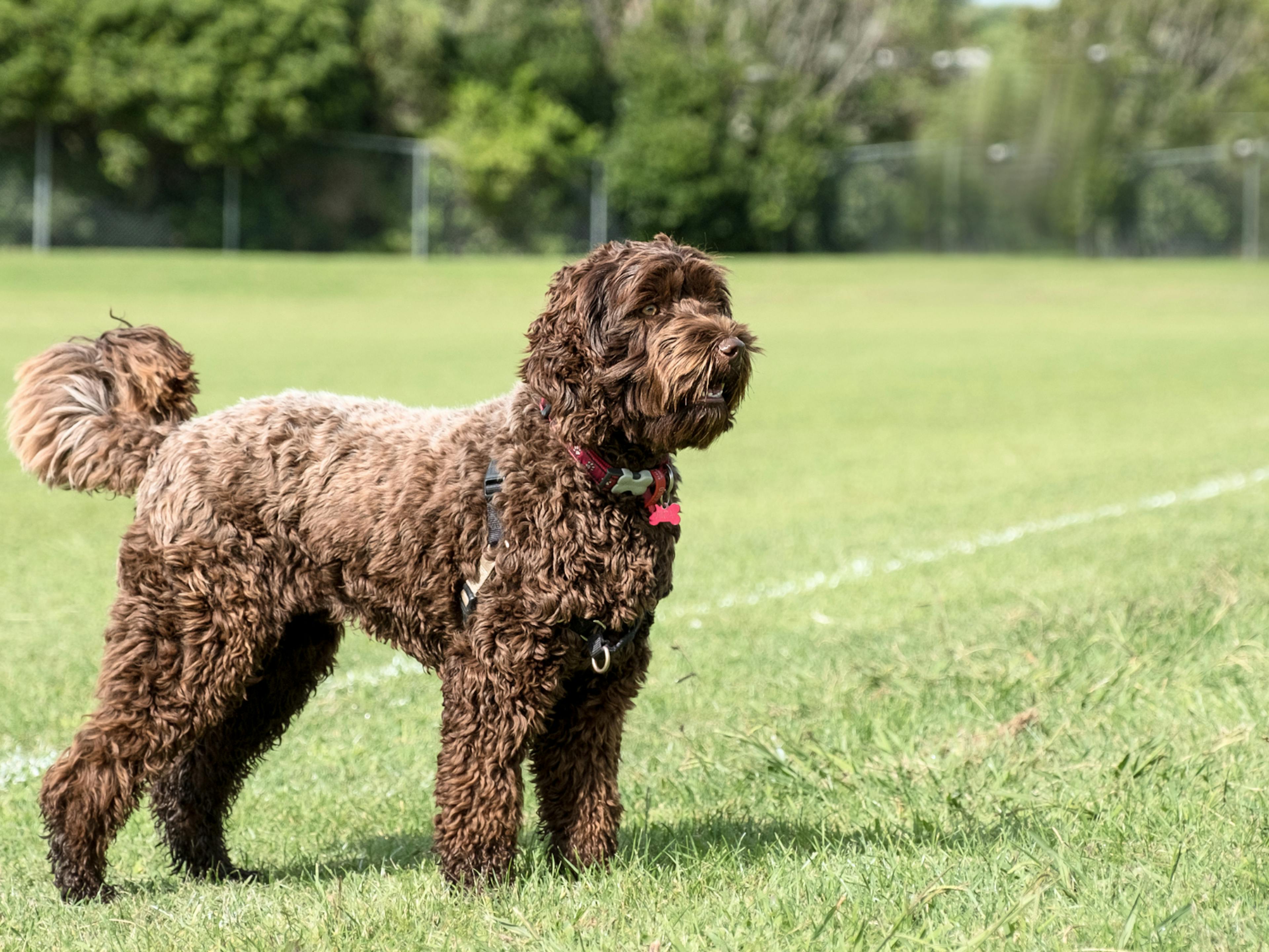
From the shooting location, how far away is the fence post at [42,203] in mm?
37531

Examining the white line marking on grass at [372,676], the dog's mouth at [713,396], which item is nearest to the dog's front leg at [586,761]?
the dog's mouth at [713,396]

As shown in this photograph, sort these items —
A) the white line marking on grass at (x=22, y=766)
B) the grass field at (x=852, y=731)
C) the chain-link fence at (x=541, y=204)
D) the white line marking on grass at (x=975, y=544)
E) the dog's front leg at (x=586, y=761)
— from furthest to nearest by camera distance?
the chain-link fence at (x=541, y=204) < the white line marking on grass at (x=975, y=544) < the white line marking on grass at (x=22, y=766) < the dog's front leg at (x=586, y=761) < the grass field at (x=852, y=731)

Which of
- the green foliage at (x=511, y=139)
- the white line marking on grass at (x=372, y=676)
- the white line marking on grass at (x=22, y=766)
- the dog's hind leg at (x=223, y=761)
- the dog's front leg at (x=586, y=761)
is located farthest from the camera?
the green foliage at (x=511, y=139)

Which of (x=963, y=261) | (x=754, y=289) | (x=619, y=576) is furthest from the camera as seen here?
(x=963, y=261)

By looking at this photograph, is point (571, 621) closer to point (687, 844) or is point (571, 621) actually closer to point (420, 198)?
point (687, 844)

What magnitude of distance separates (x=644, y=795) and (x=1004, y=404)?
545 inches

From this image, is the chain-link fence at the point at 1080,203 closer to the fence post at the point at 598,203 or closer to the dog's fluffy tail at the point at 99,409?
the fence post at the point at 598,203

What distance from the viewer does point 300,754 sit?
19.7 feet

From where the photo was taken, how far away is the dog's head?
389 cm

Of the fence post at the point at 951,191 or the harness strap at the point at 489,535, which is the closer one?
the harness strap at the point at 489,535

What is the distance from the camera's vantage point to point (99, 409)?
467 centimetres

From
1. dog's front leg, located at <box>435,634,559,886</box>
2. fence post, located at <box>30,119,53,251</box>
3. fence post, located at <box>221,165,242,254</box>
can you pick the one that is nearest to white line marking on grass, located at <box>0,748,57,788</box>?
dog's front leg, located at <box>435,634,559,886</box>

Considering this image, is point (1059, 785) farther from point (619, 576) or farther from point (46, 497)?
point (46, 497)

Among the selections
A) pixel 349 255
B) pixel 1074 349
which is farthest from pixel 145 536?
pixel 349 255
